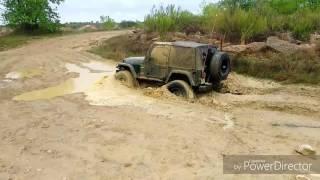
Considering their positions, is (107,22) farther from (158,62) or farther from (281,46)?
(158,62)

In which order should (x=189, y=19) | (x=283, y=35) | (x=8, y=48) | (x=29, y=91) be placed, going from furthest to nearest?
(x=8, y=48), (x=189, y=19), (x=283, y=35), (x=29, y=91)

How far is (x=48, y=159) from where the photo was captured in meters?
8.24

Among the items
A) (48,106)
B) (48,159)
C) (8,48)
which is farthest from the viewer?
(8,48)

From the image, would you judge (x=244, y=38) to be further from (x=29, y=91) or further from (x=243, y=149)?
(x=243, y=149)

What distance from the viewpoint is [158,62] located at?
45.5ft

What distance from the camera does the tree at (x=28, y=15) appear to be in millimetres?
38906

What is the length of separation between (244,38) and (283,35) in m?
1.78

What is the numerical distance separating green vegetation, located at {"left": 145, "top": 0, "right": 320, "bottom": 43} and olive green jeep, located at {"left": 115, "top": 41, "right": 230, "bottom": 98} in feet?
25.4

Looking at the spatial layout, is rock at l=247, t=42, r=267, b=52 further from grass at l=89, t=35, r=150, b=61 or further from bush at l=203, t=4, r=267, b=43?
grass at l=89, t=35, r=150, b=61

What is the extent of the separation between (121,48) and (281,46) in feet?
33.9

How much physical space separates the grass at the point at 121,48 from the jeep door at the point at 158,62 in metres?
9.00

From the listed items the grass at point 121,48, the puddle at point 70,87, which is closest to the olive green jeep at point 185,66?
the puddle at point 70,87

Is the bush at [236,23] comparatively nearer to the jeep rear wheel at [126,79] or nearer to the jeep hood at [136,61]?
the jeep hood at [136,61]

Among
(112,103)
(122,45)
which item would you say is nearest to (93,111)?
(112,103)
